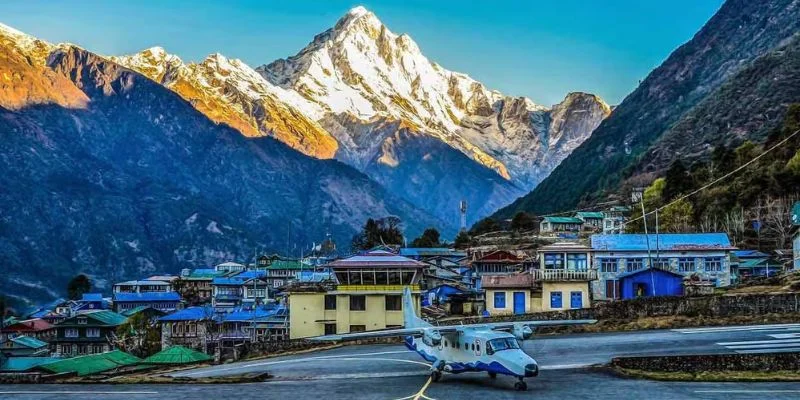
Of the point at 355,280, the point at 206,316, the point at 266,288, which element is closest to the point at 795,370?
the point at 355,280

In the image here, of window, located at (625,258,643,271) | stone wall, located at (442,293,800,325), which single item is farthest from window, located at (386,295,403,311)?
window, located at (625,258,643,271)

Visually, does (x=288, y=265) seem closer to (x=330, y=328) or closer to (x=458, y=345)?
(x=330, y=328)

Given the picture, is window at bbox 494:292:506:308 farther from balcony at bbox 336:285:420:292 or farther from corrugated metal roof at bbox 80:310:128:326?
corrugated metal roof at bbox 80:310:128:326

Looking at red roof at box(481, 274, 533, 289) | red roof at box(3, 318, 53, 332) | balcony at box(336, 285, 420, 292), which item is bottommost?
red roof at box(3, 318, 53, 332)

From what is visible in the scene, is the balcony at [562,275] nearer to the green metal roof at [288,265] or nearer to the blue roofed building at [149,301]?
the green metal roof at [288,265]

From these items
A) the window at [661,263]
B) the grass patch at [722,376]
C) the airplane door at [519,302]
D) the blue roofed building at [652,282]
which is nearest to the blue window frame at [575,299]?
the blue roofed building at [652,282]

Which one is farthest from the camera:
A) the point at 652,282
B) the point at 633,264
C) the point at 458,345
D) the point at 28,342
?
the point at 28,342

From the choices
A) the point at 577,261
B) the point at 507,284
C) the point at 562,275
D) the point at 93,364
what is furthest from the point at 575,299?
the point at 93,364
